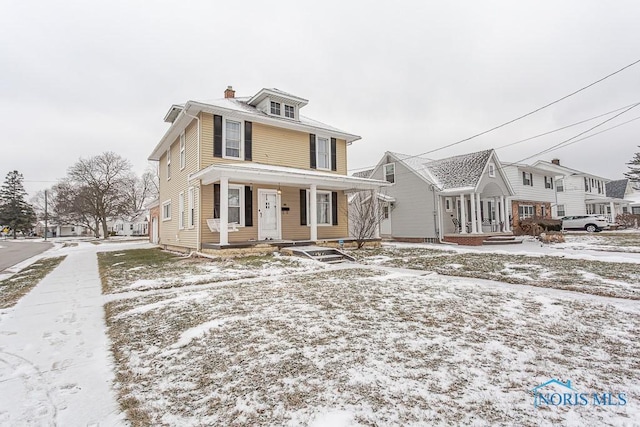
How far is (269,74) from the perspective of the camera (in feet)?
62.3

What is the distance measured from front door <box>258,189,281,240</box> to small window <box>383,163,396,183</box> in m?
10.7

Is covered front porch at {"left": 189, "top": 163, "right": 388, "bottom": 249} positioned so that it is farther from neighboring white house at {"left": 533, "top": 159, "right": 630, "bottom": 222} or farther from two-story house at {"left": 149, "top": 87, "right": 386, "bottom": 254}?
neighboring white house at {"left": 533, "top": 159, "right": 630, "bottom": 222}

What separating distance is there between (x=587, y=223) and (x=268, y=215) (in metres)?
26.7

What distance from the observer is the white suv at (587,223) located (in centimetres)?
2434

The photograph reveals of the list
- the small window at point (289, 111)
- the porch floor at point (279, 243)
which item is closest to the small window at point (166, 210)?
the porch floor at point (279, 243)

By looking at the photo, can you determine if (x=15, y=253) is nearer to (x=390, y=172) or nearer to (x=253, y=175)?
(x=253, y=175)

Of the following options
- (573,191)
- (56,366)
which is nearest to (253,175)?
(56,366)

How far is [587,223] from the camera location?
81.3 feet

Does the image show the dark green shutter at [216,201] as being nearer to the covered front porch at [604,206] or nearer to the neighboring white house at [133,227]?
the covered front porch at [604,206]

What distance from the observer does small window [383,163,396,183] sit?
21.6 metres

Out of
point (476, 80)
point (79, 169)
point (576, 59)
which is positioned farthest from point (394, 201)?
point (79, 169)

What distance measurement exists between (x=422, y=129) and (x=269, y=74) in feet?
42.3

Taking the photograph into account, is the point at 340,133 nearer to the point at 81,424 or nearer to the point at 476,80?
the point at 476,80

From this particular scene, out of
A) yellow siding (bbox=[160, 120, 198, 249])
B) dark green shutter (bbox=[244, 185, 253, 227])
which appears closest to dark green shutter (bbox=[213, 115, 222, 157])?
yellow siding (bbox=[160, 120, 198, 249])
